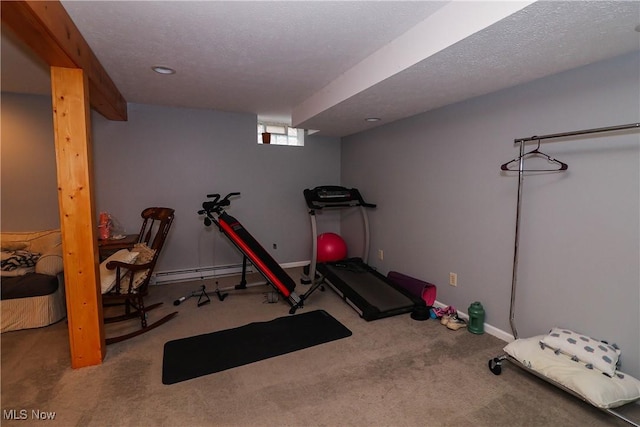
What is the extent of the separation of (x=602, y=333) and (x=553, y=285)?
39 cm

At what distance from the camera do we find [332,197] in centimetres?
417

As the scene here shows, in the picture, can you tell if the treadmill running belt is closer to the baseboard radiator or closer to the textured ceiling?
the baseboard radiator

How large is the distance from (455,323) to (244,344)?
192cm

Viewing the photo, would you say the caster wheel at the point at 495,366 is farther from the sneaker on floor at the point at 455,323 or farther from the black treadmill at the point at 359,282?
the black treadmill at the point at 359,282

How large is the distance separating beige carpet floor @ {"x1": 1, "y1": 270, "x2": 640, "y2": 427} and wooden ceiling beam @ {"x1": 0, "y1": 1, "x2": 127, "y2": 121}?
6.93 feet

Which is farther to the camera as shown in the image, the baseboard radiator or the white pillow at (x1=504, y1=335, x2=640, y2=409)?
the baseboard radiator

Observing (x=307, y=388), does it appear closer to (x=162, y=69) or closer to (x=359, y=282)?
(x=359, y=282)

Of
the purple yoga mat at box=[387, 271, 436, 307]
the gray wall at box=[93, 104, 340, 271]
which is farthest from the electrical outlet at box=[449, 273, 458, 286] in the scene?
the gray wall at box=[93, 104, 340, 271]

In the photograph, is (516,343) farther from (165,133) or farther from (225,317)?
(165,133)

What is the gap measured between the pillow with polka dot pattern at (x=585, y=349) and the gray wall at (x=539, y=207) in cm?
12

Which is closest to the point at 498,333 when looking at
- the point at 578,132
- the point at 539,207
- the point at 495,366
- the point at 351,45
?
the point at 495,366

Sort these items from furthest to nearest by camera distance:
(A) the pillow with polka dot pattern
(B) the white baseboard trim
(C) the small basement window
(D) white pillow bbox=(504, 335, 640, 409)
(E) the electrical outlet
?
1. (C) the small basement window
2. (E) the electrical outlet
3. (B) the white baseboard trim
4. (A) the pillow with polka dot pattern
5. (D) white pillow bbox=(504, 335, 640, 409)

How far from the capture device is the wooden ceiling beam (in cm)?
139

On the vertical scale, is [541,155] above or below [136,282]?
above
